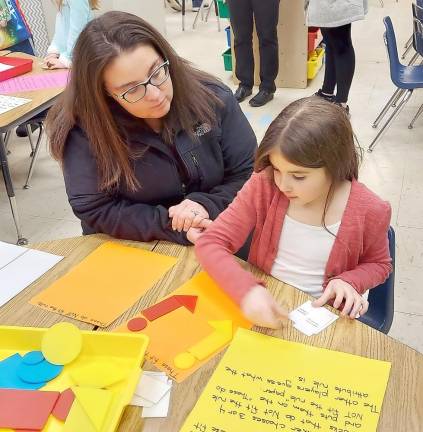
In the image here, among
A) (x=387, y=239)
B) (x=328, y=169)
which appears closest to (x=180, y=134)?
(x=328, y=169)

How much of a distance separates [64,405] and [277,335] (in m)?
0.36

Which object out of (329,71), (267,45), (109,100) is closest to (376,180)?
(329,71)

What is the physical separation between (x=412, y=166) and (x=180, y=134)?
1.82 meters

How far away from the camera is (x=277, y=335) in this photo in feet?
2.91

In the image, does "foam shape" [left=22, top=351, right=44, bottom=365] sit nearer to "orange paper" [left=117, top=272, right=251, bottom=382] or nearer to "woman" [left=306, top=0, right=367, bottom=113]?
"orange paper" [left=117, top=272, right=251, bottom=382]

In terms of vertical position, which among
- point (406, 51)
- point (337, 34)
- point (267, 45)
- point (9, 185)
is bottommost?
point (406, 51)

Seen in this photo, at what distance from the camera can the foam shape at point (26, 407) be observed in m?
0.76

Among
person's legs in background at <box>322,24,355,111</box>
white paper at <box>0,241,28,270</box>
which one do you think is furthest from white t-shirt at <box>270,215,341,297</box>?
person's legs in background at <box>322,24,355,111</box>

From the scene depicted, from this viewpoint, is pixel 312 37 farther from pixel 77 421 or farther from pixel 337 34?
pixel 77 421

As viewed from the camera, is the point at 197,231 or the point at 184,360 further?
the point at 197,231

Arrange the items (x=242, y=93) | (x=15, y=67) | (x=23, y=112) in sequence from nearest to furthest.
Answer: (x=23, y=112)
(x=15, y=67)
(x=242, y=93)

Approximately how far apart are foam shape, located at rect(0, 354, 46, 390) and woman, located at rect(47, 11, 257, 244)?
0.42 m

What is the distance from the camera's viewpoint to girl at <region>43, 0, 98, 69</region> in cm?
248

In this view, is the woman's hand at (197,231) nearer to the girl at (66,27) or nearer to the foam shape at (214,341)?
the foam shape at (214,341)
